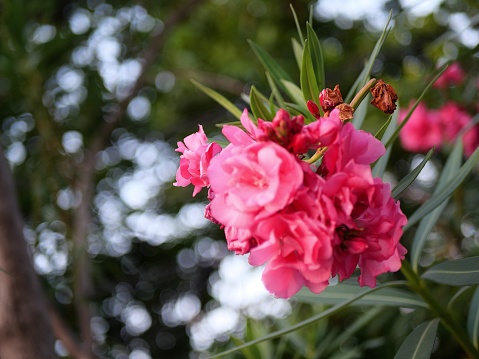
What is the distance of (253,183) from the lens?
0.58m

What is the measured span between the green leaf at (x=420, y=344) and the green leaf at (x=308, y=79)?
35 centimetres

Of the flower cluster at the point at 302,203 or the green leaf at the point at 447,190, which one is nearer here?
the flower cluster at the point at 302,203

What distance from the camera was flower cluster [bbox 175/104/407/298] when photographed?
56cm

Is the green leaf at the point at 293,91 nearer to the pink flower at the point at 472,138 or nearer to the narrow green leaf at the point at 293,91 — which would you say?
the narrow green leaf at the point at 293,91

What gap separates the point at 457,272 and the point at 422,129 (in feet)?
4.61

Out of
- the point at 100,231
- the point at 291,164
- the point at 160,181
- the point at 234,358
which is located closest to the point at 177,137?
the point at 160,181

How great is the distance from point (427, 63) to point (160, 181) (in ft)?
4.93

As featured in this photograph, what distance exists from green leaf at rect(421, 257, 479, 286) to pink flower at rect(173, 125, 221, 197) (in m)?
0.35

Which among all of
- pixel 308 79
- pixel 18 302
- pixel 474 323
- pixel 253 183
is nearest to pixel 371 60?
pixel 308 79

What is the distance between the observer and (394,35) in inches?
135

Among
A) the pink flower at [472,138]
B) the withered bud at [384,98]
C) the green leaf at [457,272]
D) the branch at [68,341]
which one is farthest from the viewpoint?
the pink flower at [472,138]

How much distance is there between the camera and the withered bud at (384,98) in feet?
2.18

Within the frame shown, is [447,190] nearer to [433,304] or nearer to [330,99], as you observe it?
[433,304]

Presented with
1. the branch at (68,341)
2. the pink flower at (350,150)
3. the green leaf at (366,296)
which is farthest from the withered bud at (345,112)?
the branch at (68,341)
